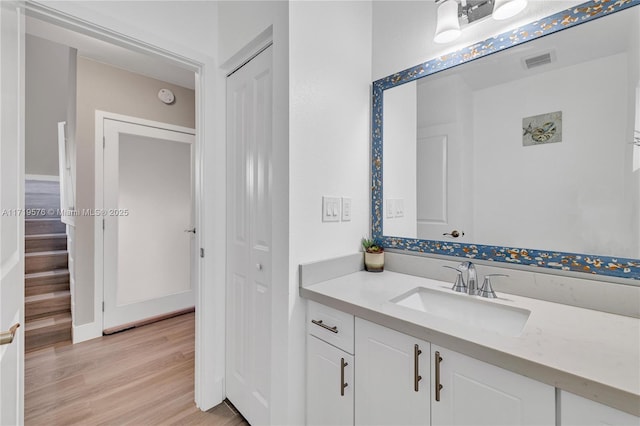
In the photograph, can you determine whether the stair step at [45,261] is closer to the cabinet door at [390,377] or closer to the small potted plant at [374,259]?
the small potted plant at [374,259]

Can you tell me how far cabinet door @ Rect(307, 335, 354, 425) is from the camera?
3.65 ft

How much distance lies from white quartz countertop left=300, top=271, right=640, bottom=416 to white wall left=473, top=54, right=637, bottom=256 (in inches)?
11.0

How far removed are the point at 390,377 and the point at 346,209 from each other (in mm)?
819

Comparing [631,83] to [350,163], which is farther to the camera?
[350,163]

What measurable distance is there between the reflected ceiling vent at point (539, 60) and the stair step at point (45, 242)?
459 centimetres

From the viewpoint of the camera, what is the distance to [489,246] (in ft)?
4.12

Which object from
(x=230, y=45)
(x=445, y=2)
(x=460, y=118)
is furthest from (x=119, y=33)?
(x=460, y=118)

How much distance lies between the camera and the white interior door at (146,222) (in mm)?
2672

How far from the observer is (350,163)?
5.10 ft

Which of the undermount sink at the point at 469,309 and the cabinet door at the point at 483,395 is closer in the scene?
the cabinet door at the point at 483,395

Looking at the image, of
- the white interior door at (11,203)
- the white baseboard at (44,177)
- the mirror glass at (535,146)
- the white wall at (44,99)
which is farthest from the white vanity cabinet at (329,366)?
the white baseboard at (44,177)

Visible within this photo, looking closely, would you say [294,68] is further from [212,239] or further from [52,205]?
[52,205]

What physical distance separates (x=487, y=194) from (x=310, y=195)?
820 mm

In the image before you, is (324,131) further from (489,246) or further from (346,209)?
(489,246)
